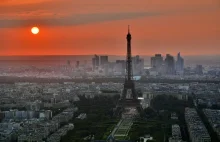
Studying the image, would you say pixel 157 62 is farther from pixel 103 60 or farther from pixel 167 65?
pixel 103 60

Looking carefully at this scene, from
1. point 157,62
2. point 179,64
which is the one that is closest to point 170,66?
point 157,62

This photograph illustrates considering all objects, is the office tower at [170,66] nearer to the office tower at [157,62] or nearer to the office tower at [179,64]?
the office tower at [157,62]

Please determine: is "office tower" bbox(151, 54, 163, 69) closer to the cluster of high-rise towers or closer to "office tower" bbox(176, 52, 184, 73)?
the cluster of high-rise towers

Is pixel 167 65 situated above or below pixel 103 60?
below

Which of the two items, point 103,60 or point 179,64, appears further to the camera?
point 103,60

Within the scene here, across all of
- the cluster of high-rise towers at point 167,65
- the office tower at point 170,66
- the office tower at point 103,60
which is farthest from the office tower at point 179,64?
the office tower at point 103,60

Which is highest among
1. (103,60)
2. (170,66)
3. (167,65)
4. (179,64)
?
(103,60)

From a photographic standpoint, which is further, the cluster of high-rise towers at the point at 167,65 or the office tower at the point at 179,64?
the office tower at the point at 179,64

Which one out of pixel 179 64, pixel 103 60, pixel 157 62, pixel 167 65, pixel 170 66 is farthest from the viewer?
pixel 103 60

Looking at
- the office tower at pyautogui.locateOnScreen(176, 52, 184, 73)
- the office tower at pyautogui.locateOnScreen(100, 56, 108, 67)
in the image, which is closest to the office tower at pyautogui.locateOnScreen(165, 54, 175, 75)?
the office tower at pyautogui.locateOnScreen(176, 52, 184, 73)

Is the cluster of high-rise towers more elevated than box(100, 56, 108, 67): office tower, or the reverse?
box(100, 56, 108, 67): office tower

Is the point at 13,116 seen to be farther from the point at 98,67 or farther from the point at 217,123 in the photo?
the point at 98,67

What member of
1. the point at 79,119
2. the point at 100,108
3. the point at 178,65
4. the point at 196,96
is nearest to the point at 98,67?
the point at 178,65
